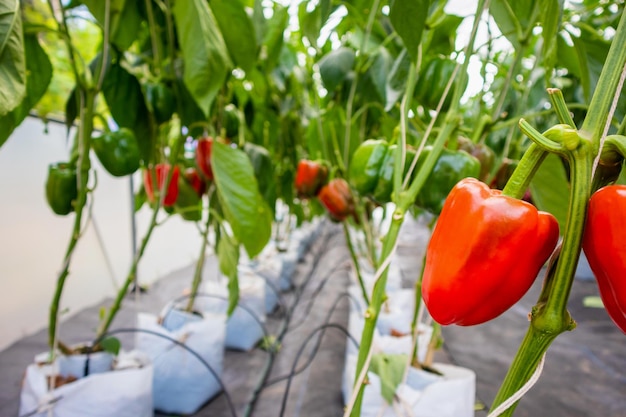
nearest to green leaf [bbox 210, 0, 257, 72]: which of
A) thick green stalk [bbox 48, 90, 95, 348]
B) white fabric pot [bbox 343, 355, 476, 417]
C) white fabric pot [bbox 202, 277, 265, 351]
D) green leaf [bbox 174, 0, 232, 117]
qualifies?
green leaf [bbox 174, 0, 232, 117]

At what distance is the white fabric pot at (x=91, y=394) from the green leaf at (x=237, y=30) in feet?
1.86

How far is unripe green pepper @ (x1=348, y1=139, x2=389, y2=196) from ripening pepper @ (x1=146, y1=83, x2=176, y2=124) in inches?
13.8

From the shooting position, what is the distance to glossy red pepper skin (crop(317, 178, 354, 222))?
2.82ft

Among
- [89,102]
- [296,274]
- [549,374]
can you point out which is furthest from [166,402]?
[296,274]

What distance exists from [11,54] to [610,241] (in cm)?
48

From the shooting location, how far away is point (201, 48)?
1.62ft

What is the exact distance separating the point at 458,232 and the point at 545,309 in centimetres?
6

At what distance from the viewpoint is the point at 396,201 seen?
37 cm

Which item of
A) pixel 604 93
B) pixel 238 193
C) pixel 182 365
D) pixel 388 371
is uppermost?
pixel 604 93

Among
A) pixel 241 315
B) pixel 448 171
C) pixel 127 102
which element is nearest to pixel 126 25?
pixel 127 102

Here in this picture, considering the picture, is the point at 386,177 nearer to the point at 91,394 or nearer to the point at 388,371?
the point at 388,371

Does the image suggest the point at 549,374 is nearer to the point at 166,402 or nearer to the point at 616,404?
the point at 616,404

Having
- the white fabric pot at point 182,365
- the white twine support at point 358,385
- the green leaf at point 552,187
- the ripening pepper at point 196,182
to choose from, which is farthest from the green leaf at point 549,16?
the white fabric pot at point 182,365

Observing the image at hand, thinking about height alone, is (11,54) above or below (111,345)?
above
